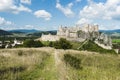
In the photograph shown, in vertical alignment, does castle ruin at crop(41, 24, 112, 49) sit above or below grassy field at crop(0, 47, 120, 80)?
above

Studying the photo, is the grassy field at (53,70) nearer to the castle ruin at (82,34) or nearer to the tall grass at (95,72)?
the tall grass at (95,72)

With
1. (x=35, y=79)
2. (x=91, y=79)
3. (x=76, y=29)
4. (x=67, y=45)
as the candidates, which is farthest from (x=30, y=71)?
(x=76, y=29)

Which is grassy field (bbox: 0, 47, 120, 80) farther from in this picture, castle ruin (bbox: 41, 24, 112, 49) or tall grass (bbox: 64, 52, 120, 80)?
castle ruin (bbox: 41, 24, 112, 49)

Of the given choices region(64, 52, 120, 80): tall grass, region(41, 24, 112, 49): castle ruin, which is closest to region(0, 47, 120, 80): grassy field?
region(64, 52, 120, 80): tall grass

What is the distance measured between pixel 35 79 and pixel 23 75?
4.42 feet

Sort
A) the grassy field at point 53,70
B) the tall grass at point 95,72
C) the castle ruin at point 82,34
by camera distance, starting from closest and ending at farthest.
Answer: the tall grass at point 95,72 → the grassy field at point 53,70 → the castle ruin at point 82,34

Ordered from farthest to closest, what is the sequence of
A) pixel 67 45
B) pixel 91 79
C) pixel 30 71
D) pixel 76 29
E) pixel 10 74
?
pixel 76 29 < pixel 67 45 < pixel 30 71 < pixel 10 74 < pixel 91 79

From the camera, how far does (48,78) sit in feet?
37.0

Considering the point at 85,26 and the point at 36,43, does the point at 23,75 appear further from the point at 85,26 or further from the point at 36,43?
the point at 85,26

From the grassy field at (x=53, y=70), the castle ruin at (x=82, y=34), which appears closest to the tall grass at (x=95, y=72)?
the grassy field at (x=53, y=70)

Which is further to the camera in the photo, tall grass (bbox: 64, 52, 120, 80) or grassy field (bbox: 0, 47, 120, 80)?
grassy field (bbox: 0, 47, 120, 80)

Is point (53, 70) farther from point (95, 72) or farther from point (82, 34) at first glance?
point (82, 34)

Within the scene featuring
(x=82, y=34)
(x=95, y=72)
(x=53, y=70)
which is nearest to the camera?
(x=95, y=72)

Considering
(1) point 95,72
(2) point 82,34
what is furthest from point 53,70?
(2) point 82,34
